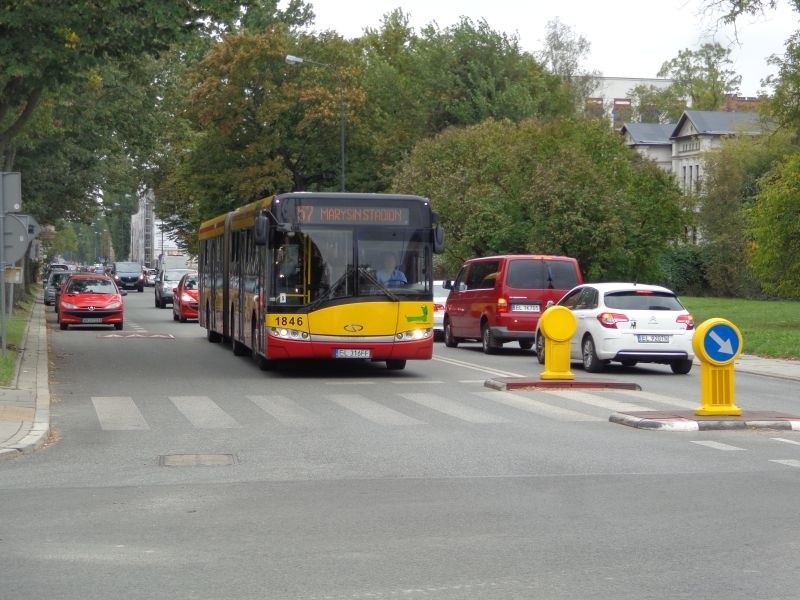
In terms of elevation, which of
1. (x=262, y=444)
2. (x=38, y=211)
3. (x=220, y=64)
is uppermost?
(x=220, y=64)

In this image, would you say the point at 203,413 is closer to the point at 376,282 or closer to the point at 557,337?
the point at 557,337

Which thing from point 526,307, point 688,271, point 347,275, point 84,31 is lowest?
point 526,307

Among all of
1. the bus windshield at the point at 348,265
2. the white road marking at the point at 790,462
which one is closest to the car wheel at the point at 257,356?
the bus windshield at the point at 348,265

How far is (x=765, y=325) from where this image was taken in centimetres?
4334

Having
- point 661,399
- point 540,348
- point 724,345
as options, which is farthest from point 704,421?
point 540,348

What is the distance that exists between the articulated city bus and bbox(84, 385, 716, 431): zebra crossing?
178 centimetres

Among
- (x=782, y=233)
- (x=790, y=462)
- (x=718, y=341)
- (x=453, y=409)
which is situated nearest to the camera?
(x=790, y=462)

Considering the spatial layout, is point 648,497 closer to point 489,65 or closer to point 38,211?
point 38,211

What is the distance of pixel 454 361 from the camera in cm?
2616

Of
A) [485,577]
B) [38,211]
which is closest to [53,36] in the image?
[485,577]

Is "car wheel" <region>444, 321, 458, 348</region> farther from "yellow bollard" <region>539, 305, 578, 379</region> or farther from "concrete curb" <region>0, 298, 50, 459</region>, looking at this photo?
"yellow bollard" <region>539, 305, 578, 379</region>

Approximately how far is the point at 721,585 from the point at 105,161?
151 feet

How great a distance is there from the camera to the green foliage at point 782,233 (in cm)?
4391

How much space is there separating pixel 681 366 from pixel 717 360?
8533 millimetres
